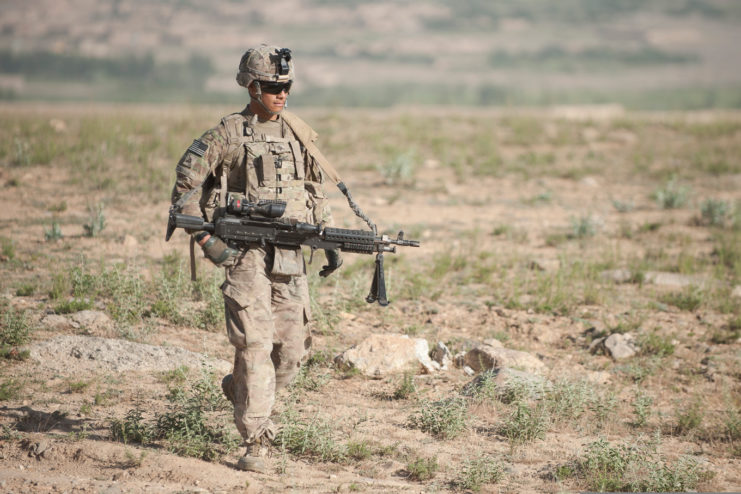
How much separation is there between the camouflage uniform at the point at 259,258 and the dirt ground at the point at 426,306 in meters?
0.51

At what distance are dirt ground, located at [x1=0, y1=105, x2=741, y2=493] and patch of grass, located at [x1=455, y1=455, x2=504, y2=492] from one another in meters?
0.04

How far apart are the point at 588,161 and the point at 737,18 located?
357ft

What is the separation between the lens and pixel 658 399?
21.4ft

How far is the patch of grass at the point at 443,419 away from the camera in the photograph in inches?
219

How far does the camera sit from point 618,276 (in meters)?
9.16

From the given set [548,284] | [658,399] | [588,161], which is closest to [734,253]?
[548,284]

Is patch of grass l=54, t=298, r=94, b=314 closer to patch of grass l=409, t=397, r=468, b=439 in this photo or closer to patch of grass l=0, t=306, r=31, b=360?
patch of grass l=0, t=306, r=31, b=360

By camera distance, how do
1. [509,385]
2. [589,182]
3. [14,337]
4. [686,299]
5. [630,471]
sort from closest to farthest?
[630,471] < [509,385] < [14,337] < [686,299] < [589,182]

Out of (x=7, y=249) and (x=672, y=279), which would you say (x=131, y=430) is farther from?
(x=672, y=279)

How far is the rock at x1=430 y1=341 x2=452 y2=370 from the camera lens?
6.81 metres

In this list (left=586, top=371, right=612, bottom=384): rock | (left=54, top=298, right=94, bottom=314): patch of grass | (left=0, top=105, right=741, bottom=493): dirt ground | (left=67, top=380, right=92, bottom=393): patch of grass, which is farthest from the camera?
(left=54, top=298, right=94, bottom=314): patch of grass

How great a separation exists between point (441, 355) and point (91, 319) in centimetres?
288

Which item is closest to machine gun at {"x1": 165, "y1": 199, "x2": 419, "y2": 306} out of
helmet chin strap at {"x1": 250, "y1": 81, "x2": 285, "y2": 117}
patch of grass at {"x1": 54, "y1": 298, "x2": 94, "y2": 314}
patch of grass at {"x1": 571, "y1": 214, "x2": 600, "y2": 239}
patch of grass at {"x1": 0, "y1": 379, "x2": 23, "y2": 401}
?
helmet chin strap at {"x1": 250, "y1": 81, "x2": 285, "y2": 117}

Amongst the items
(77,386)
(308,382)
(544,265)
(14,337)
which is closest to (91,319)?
(14,337)
